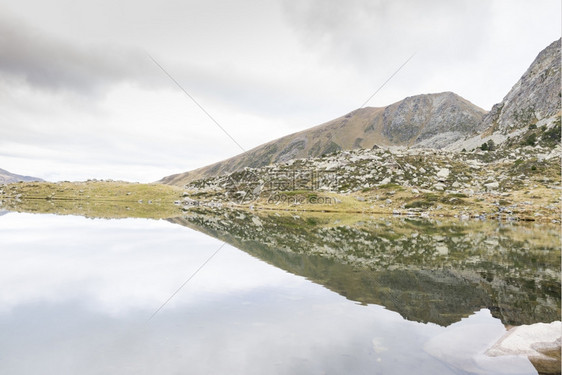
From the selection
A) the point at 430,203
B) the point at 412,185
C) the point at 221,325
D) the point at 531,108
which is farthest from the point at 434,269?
the point at 531,108

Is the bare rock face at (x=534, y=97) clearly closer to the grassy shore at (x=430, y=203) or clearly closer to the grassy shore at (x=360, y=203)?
the grassy shore at (x=430, y=203)

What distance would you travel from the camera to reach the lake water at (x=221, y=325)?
724 cm

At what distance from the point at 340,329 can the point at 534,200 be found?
59424mm

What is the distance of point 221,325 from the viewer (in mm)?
9477

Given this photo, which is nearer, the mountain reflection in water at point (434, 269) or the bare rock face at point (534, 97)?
the mountain reflection in water at point (434, 269)

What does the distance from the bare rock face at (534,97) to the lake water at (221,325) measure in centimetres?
12879

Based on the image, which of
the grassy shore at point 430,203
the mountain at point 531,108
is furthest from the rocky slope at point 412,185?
the mountain at point 531,108

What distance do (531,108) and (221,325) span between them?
491ft

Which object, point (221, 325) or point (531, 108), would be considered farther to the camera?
point (531, 108)

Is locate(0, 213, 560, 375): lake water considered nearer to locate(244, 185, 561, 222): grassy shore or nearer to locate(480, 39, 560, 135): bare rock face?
locate(244, 185, 561, 222): grassy shore

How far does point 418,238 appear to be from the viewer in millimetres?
28656

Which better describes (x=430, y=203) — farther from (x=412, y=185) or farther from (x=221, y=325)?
(x=221, y=325)

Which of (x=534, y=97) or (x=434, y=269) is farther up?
(x=534, y=97)

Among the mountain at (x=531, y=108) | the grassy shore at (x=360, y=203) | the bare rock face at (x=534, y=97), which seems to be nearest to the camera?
the grassy shore at (x=360, y=203)
